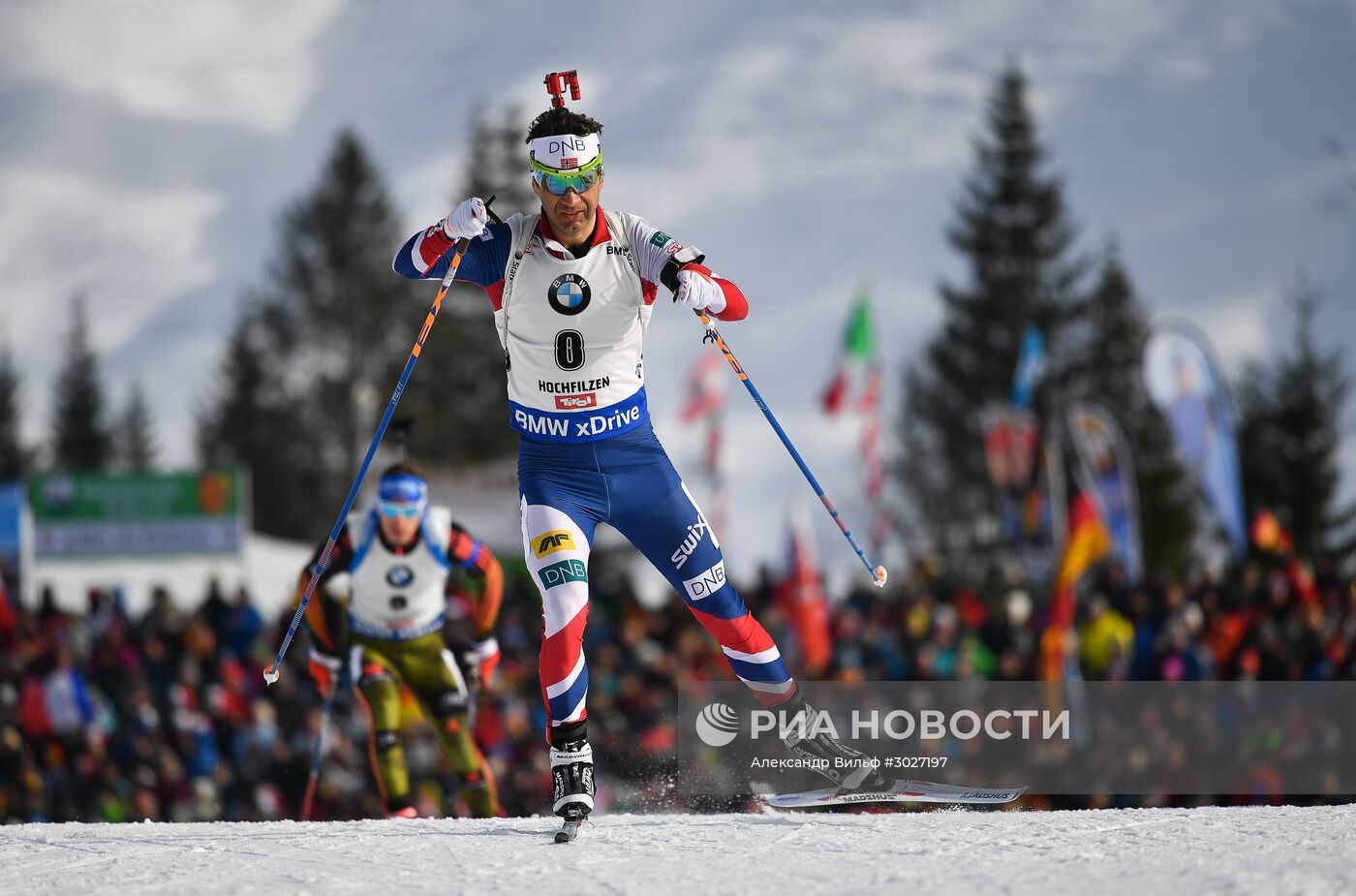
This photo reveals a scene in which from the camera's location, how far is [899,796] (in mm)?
6391

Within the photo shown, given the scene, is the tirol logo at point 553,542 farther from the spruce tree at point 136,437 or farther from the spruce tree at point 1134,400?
the spruce tree at point 136,437

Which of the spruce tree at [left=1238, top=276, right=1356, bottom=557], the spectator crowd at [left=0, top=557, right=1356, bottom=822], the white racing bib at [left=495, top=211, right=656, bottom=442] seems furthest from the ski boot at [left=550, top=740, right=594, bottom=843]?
the spruce tree at [left=1238, top=276, right=1356, bottom=557]

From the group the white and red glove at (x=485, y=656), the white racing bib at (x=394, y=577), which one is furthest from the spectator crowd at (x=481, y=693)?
the white racing bib at (x=394, y=577)

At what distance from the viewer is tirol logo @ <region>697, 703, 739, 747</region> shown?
6777 mm

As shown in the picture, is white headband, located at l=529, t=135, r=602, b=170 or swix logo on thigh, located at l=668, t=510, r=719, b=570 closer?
white headband, located at l=529, t=135, r=602, b=170

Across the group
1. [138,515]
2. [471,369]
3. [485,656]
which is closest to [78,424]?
[471,369]

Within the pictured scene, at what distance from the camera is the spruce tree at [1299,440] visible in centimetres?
3409

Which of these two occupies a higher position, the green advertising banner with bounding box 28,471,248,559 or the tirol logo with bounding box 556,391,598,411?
the green advertising banner with bounding box 28,471,248,559

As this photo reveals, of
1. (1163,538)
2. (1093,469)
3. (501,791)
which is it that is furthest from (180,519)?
(1163,538)

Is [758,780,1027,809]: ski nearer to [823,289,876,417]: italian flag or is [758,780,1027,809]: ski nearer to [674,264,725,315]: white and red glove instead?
[674,264,725,315]: white and red glove

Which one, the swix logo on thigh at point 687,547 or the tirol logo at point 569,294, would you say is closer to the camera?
the tirol logo at point 569,294

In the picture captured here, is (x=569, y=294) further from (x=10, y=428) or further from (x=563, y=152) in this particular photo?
(x=10, y=428)

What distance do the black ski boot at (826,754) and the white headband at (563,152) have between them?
2586 mm

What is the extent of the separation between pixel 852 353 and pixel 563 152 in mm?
18644
